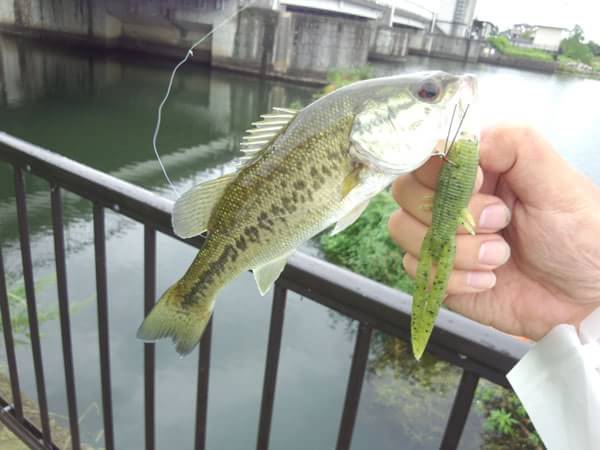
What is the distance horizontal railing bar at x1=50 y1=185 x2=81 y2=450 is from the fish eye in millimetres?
1408

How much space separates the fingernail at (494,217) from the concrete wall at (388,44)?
1376 inches

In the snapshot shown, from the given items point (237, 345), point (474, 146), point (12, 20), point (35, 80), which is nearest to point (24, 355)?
point (237, 345)

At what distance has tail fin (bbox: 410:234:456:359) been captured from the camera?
84cm

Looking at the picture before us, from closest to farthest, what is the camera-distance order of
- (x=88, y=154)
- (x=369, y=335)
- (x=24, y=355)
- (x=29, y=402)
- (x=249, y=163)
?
(x=249, y=163) < (x=369, y=335) < (x=29, y=402) < (x=24, y=355) < (x=88, y=154)

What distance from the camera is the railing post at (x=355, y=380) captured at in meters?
1.21

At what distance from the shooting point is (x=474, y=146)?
785mm

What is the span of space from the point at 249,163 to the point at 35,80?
64.8 feet

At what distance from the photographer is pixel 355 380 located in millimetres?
1259


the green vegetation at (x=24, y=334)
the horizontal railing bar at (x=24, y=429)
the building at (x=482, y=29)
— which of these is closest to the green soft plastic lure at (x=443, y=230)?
the horizontal railing bar at (x=24, y=429)

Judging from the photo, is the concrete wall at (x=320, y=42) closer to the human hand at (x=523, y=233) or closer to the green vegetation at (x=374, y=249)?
the green vegetation at (x=374, y=249)

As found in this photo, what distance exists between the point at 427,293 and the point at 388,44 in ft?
121

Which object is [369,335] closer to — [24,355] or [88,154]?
[24,355]

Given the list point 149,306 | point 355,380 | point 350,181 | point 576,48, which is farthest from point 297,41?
point 576,48

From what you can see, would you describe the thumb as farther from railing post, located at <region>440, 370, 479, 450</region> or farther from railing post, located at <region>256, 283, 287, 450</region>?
railing post, located at <region>256, 283, 287, 450</region>
